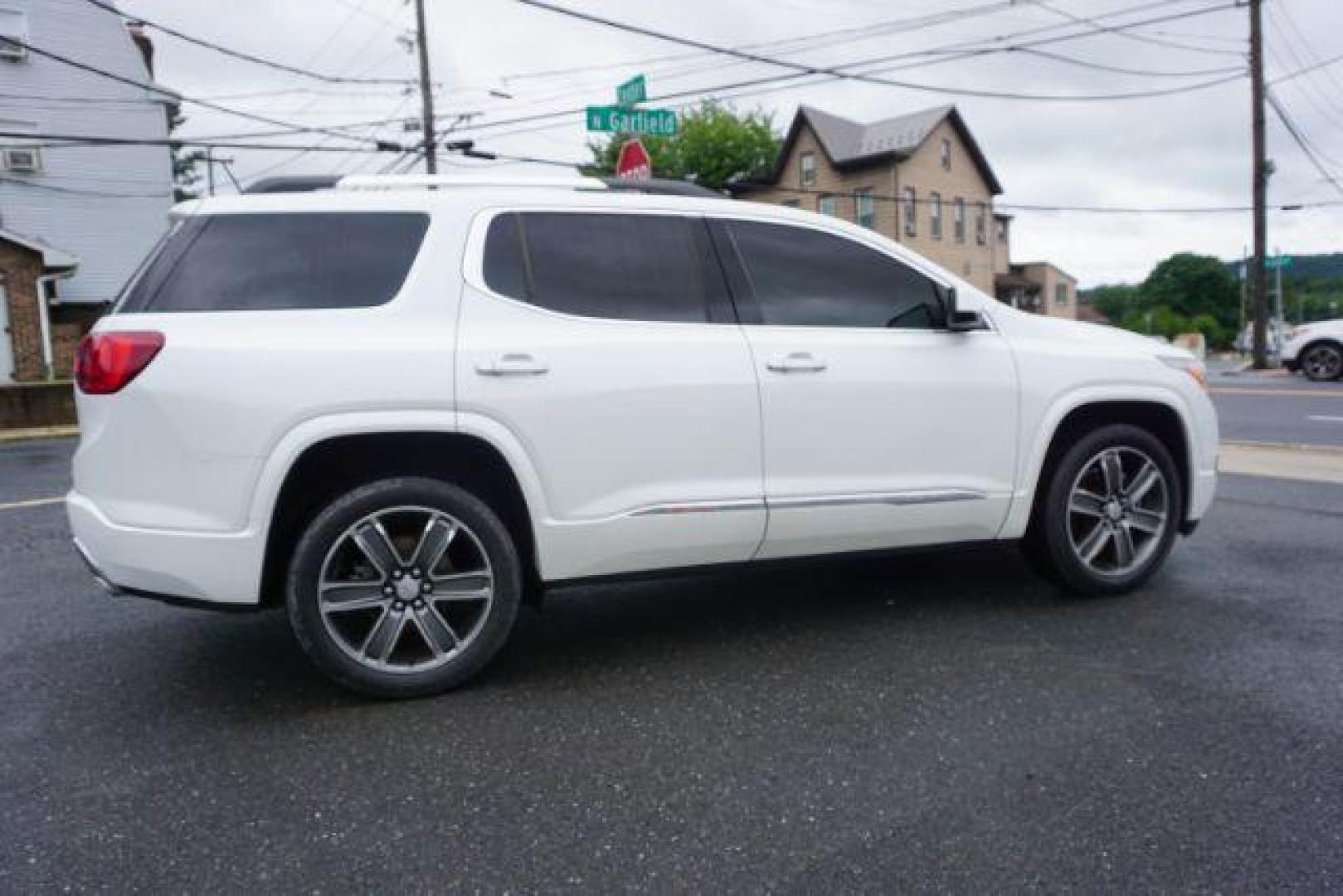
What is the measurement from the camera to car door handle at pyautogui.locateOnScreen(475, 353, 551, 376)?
3340mm

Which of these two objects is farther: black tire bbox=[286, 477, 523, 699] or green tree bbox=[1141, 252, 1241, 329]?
green tree bbox=[1141, 252, 1241, 329]

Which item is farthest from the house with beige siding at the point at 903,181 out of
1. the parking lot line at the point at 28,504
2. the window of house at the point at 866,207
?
the parking lot line at the point at 28,504

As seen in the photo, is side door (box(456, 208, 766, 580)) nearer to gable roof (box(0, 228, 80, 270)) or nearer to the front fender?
the front fender

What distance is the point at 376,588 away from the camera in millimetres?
3305

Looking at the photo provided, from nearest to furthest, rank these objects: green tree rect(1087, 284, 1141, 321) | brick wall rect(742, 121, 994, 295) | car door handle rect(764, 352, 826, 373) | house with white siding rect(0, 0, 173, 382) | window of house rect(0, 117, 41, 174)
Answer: car door handle rect(764, 352, 826, 373) < window of house rect(0, 117, 41, 174) < house with white siding rect(0, 0, 173, 382) < brick wall rect(742, 121, 994, 295) < green tree rect(1087, 284, 1141, 321)

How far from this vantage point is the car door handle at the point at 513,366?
131 inches

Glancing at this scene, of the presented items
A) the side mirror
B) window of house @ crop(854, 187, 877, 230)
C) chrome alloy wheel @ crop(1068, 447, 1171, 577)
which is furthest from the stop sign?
window of house @ crop(854, 187, 877, 230)

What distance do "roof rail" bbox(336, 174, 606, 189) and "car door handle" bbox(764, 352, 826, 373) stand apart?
0.98 m

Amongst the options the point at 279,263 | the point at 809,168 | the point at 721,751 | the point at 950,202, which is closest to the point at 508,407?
the point at 279,263

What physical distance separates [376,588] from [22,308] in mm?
21445

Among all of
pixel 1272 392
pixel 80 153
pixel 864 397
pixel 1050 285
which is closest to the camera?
pixel 864 397

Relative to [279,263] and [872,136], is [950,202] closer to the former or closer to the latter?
[872,136]

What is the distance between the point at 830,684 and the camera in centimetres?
345

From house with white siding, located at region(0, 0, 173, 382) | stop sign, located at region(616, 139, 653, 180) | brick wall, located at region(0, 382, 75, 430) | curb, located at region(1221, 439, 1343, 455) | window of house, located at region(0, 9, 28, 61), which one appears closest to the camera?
curb, located at region(1221, 439, 1343, 455)
